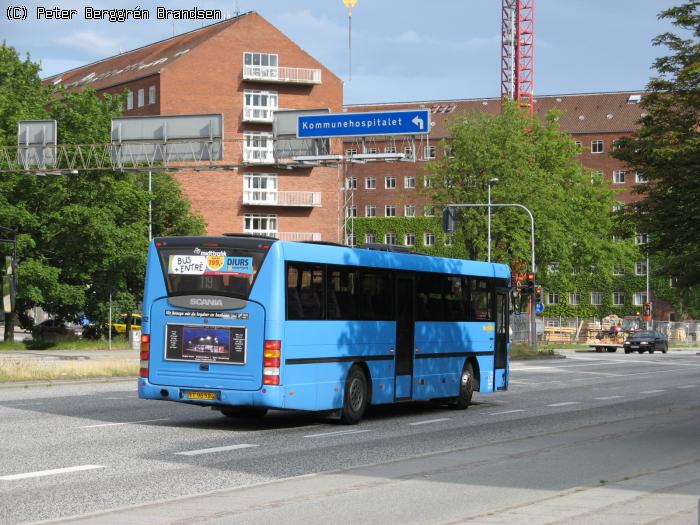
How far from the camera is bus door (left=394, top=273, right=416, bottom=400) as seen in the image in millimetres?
20828

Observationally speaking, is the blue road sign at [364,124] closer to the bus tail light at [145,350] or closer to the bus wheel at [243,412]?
the bus wheel at [243,412]

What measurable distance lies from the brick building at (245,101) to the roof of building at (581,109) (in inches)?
1446

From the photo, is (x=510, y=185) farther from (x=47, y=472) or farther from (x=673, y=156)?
(x=47, y=472)

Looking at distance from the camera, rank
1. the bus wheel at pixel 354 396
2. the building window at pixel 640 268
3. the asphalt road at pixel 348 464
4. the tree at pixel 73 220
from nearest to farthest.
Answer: the asphalt road at pixel 348 464
the bus wheel at pixel 354 396
the tree at pixel 73 220
the building window at pixel 640 268

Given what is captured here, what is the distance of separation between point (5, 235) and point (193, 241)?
1358 inches

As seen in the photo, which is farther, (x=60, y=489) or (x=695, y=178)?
(x=695, y=178)

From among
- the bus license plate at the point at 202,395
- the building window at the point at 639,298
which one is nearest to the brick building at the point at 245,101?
the building window at the point at 639,298

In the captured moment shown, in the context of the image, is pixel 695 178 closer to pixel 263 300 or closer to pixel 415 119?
pixel 263 300

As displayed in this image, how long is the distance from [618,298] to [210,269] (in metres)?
108

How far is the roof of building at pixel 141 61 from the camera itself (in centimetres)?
8969

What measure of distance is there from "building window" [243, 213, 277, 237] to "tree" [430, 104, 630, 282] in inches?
583

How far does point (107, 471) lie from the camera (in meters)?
12.9

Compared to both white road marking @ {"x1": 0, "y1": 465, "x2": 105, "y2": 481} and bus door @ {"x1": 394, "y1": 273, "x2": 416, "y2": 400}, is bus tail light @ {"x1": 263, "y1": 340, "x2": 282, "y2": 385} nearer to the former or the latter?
bus door @ {"x1": 394, "y1": 273, "x2": 416, "y2": 400}

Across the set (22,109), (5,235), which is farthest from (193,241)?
(22,109)
